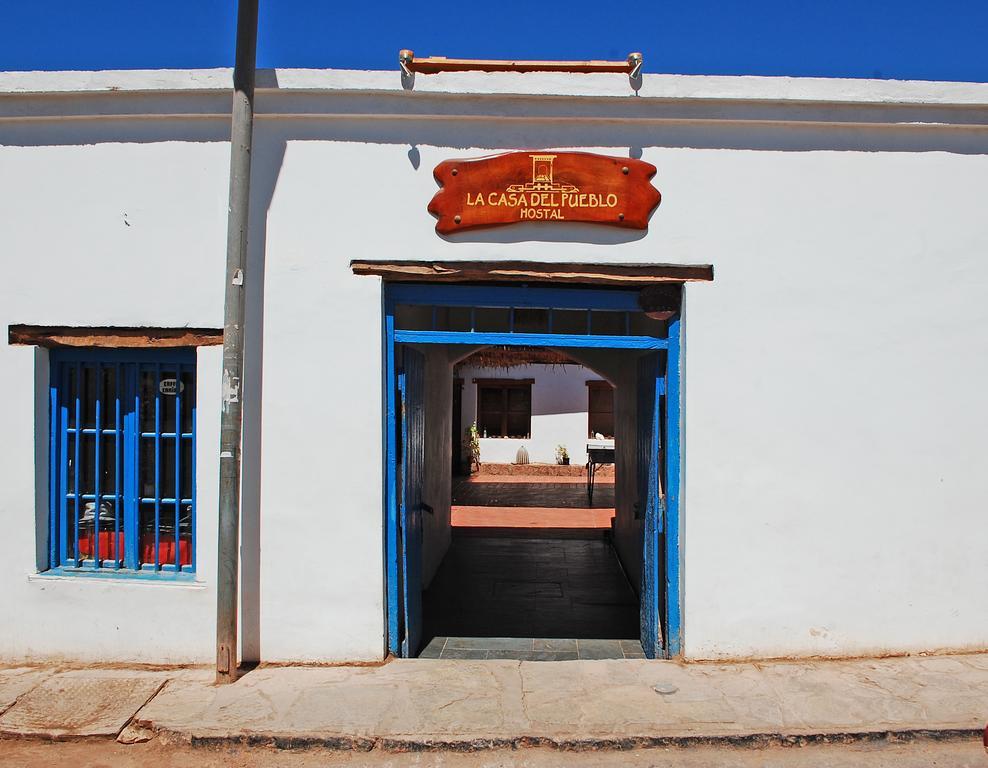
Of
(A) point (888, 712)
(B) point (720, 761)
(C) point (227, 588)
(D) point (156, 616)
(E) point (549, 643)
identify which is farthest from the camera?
(E) point (549, 643)

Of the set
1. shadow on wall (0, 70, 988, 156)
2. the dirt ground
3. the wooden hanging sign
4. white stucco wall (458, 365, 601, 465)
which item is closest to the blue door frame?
the wooden hanging sign

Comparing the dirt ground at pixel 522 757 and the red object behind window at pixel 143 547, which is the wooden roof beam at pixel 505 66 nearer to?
the red object behind window at pixel 143 547

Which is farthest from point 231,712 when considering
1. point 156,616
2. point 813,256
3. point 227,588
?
point 813,256

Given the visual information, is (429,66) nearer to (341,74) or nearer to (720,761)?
(341,74)

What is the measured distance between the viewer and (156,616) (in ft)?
16.2

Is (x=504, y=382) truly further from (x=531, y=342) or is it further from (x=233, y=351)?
(x=233, y=351)

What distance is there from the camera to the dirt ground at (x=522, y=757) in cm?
386

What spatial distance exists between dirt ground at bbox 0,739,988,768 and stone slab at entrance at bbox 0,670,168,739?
0.29ft

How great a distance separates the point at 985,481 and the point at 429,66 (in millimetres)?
4531

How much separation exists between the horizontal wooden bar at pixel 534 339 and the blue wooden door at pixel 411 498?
1.14 feet

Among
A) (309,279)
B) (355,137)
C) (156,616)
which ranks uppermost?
(355,137)

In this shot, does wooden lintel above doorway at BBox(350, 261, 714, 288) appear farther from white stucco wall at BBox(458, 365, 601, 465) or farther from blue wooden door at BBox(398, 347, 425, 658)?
white stucco wall at BBox(458, 365, 601, 465)

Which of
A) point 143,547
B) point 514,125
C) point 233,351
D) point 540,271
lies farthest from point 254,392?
point 514,125

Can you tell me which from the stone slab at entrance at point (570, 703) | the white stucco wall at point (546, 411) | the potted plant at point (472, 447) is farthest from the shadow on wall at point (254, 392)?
the white stucco wall at point (546, 411)
